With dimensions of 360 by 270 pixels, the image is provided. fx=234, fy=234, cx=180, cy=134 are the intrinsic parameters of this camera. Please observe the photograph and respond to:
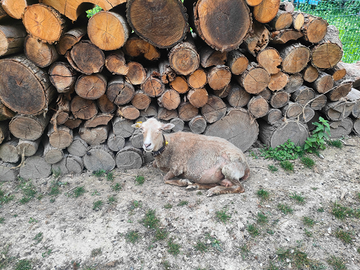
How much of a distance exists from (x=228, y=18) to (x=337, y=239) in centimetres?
372

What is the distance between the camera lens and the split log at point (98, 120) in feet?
15.1

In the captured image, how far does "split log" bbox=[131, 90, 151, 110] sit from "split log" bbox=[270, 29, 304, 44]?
2.64 meters

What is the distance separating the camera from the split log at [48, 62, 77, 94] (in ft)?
12.5

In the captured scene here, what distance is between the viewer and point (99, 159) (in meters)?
4.97

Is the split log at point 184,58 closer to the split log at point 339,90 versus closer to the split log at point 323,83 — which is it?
the split log at point 323,83

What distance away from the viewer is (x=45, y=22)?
11.2ft

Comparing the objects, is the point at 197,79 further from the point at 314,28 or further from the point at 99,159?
the point at 99,159

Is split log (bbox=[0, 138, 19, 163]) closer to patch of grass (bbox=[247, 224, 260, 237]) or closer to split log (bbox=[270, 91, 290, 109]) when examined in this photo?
patch of grass (bbox=[247, 224, 260, 237])

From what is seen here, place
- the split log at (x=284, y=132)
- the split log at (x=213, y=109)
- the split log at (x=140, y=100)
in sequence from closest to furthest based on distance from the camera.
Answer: the split log at (x=140, y=100)
the split log at (x=213, y=109)
the split log at (x=284, y=132)

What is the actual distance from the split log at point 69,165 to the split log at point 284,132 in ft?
13.8

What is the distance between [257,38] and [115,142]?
3445mm

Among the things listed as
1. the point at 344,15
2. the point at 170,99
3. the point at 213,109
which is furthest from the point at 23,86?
the point at 344,15

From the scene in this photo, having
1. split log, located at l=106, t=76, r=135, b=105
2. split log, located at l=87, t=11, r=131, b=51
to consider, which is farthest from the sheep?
split log, located at l=87, t=11, r=131, b=51

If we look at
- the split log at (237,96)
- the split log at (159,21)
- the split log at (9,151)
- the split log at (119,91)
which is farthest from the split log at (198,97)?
the split log at (9,151)
